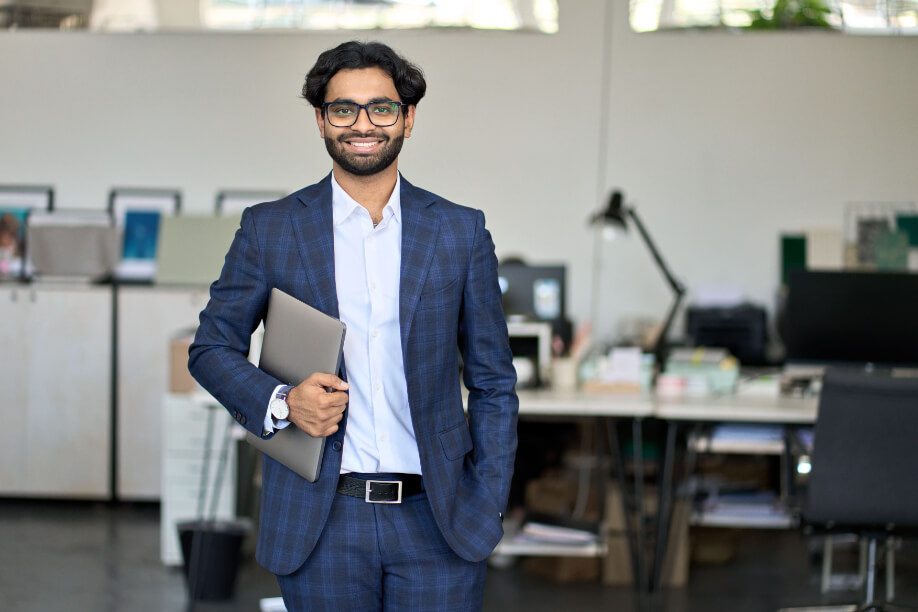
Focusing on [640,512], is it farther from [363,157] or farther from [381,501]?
[363,157]

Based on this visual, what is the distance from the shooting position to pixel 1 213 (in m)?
5.84

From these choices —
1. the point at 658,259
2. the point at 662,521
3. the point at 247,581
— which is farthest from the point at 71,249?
the point at 662,521

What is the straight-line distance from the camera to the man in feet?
5.64

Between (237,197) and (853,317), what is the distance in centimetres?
357

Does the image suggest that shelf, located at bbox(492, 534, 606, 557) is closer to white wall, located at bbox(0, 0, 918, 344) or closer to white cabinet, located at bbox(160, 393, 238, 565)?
white cabinet, located at bbox(160, 393, 238, 565)

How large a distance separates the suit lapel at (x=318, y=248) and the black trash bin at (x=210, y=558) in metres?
2.44

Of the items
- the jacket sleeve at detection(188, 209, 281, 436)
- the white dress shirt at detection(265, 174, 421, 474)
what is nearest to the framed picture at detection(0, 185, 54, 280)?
the jacket sleeve at detection(188, 209, 281, 436)

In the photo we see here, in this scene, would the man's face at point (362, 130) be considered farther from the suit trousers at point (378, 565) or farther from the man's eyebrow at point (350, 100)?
the suit trousers at point (378, 565)

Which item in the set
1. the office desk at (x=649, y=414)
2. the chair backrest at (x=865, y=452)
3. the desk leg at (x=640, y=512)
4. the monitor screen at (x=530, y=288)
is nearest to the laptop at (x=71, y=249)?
the monitor screen at (x=530, y=288)

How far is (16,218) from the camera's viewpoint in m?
5.80

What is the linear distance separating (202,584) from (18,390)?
2.09 m

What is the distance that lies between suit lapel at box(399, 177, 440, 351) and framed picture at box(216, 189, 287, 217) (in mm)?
4250

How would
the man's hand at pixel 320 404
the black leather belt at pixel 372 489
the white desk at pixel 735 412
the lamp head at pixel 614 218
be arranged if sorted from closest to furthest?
the man's hand at pixel 320 404 < the black leather belt at pixel 372 489 < the white desk at pixel 735 412 < the lamp head at pixel 614 218

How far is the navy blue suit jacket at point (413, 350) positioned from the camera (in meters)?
1.72
